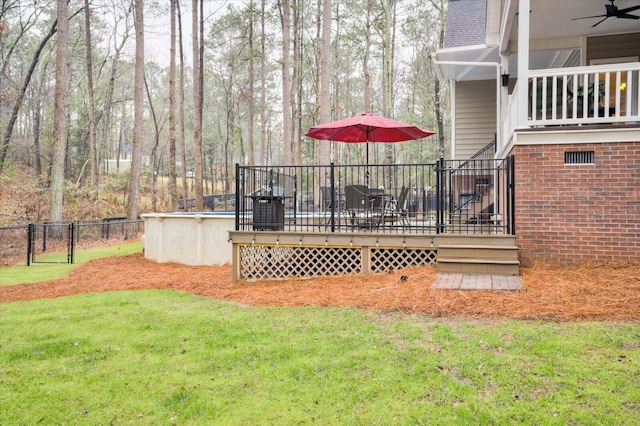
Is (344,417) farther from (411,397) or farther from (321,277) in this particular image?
(321,277)

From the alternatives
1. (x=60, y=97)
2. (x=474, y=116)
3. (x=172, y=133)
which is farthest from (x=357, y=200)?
(x=172, y=133)

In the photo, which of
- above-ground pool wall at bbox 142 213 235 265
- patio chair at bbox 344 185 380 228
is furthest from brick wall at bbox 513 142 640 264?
above-ground pool wall at bbox 142 213 235 265

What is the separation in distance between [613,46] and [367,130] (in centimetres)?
522

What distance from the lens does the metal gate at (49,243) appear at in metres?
10.7

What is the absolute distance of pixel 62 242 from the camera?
43.0 feet

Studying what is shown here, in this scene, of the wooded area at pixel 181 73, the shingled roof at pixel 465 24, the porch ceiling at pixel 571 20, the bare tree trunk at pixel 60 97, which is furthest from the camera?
the wooded area at pixel 181 73

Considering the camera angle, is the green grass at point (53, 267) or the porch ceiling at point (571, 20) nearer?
the porch ceiling at point (571, 20)

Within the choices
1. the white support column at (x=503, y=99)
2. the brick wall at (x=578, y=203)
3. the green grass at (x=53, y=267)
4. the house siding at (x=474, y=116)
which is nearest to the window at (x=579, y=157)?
the brick wall at (x=578, y=203)

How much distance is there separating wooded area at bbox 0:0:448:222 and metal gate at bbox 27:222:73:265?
2.70 m

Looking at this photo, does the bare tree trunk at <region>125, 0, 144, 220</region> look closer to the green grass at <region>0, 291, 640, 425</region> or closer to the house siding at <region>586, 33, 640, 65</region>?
the green grass at <region>0, 291, 640, 425</region>

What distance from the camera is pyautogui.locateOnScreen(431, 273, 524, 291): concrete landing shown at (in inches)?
209

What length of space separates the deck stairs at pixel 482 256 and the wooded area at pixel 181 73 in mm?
6994

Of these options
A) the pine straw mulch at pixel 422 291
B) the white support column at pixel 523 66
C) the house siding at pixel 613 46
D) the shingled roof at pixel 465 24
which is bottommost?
the pine straw mulch at pixel 422 291

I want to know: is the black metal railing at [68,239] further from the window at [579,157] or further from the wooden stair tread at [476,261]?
the window at [579,157]
